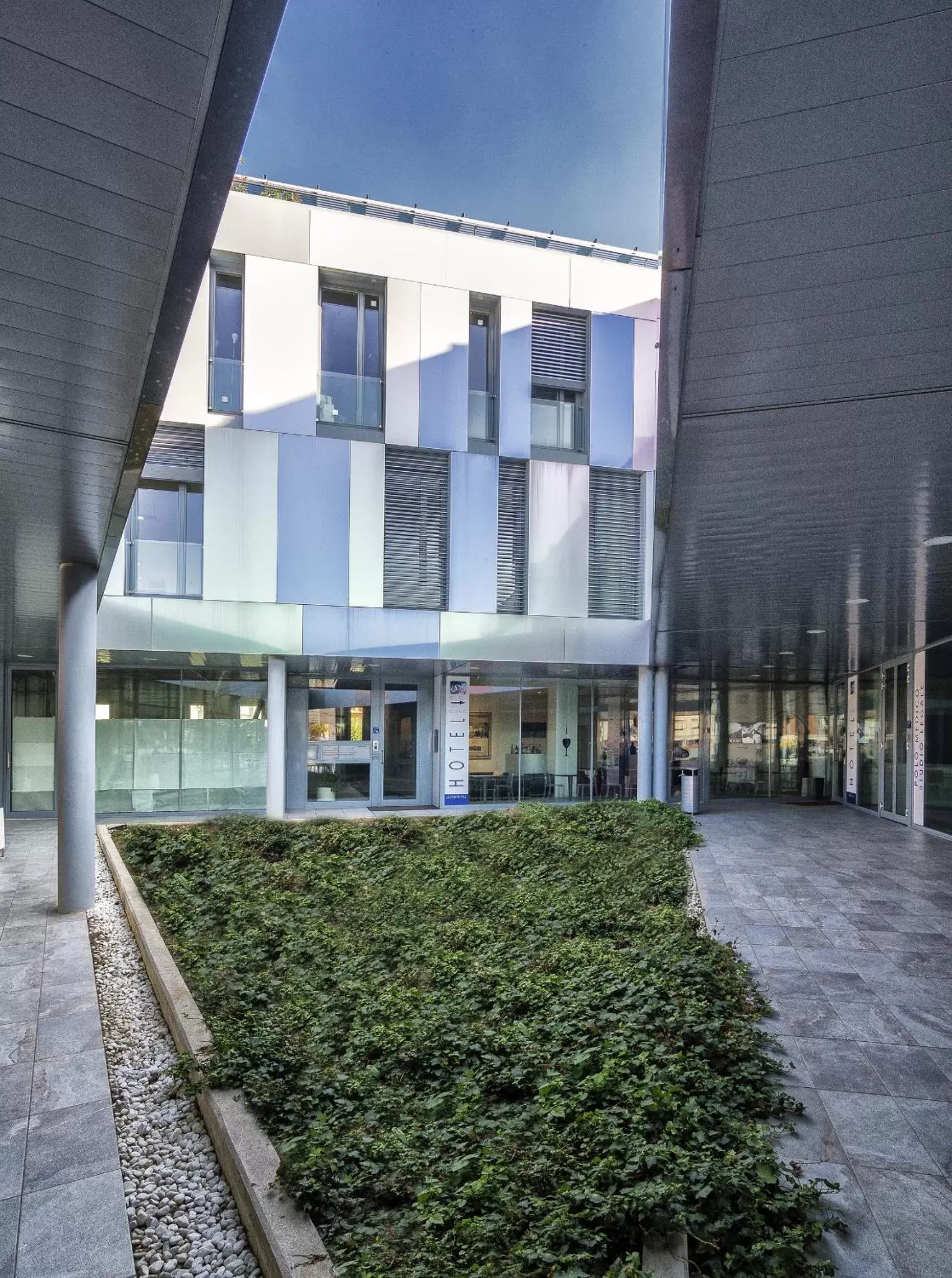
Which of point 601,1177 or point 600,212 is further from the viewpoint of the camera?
point 600,212

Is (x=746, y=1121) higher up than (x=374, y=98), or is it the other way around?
(x=374, y=98)

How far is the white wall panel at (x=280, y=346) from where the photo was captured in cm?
1609

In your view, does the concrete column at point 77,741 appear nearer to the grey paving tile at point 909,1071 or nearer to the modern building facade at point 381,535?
the modern building facade at point 381,535

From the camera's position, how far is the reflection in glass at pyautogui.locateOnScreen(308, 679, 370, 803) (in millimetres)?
18031

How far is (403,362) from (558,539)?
4959 millimetres

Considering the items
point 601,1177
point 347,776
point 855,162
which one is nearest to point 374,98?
point 347,776

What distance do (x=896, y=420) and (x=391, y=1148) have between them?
177 inches

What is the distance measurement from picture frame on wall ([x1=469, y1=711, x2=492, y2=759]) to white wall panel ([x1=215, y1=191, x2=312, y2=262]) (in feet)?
34.1

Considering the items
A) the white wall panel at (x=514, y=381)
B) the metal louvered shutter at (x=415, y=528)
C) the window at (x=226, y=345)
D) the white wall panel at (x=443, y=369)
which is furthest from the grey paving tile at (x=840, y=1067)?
the window at (x=226, y=345)

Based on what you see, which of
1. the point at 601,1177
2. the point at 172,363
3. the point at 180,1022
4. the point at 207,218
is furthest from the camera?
the point at 180,1022

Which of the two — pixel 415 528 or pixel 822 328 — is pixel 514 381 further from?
pixel 822 328

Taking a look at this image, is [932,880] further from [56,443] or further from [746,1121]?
[56,443]

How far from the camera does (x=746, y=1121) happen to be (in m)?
4.07

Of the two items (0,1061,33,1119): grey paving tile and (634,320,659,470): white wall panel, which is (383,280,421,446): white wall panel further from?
(0,1061,33,1119): grey paving tile
